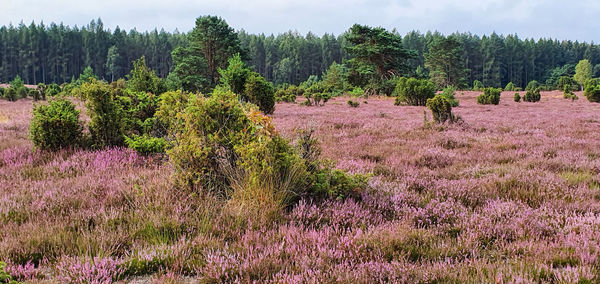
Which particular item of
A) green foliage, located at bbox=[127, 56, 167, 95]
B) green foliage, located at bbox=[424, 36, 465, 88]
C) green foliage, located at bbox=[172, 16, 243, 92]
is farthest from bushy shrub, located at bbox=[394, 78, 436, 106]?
green foliage, located at bbox=[424, 36, 465, 88]

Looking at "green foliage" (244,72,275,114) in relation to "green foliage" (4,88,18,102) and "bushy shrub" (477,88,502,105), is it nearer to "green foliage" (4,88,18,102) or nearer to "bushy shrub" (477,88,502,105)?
"bushy shrub" (477,88,502,105)

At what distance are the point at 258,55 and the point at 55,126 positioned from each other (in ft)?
400

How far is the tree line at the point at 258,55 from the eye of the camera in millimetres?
102000

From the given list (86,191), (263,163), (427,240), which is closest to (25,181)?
(86,191)

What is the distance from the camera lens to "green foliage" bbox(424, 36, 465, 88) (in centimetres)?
7431

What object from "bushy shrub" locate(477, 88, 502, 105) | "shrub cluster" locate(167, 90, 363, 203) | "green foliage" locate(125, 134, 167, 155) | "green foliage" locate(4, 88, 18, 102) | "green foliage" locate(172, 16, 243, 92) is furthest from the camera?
"green foliage" locate(172, 16, 243, 92)

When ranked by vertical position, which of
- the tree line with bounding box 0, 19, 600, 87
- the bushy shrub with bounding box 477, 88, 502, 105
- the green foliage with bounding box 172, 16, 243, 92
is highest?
the tree line with bounding box 0, 19, 600, 87

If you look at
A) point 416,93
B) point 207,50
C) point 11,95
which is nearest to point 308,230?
point 416,93

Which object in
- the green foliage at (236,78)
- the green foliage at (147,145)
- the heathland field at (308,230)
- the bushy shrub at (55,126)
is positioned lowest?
the heathland field at (308,230)

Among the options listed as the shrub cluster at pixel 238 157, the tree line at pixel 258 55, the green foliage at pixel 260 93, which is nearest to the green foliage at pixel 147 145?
the shrub cluster at pixel 238 157

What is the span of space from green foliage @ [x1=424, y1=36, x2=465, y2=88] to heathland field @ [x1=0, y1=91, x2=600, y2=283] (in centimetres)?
7531

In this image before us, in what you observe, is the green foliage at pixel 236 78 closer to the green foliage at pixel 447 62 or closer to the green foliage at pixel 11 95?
the green foliage at pixel 11 95

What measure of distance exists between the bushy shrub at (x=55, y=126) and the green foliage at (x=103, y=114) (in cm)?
34

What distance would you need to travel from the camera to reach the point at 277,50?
127 meters
